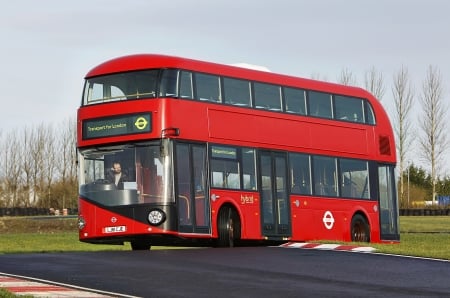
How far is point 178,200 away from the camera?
2375 cm

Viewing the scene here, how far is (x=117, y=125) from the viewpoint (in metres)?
24.1

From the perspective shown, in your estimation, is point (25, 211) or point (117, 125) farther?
point (25, 211)

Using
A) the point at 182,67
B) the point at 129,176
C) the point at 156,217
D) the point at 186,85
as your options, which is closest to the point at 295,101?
the point at 186,85

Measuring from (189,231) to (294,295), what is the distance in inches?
401

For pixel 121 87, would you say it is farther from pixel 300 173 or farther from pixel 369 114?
pixel 369 114

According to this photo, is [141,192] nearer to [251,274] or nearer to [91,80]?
[91,80]

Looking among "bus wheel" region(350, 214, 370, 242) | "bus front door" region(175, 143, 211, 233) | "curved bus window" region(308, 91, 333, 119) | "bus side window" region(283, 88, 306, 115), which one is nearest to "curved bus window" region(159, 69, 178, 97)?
"bus front door" region(175, 143, 211, 233)

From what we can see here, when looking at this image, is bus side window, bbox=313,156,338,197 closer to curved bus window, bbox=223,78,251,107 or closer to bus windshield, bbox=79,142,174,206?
curved bus window, bbox=223,78,251,107

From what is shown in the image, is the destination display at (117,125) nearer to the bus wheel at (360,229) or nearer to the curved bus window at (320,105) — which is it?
the curved bus window at (320,105)

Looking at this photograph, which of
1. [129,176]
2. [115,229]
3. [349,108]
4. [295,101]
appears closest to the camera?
[115,229]

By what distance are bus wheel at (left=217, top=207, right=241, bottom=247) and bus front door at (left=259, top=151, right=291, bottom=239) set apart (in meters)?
0.91

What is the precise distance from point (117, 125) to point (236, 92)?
3.28 meters

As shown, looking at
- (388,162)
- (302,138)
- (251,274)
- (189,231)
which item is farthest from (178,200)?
(388,162)

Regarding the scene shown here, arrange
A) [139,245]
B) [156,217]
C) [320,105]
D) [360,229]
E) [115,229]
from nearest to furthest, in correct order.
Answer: [156,217]
[115,229]
[139,245]
[320,105]
[360,229]
